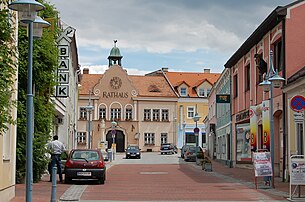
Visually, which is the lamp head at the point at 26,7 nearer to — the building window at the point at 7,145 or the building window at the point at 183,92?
the building window at the point at 7,145

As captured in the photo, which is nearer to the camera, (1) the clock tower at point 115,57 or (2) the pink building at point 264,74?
(2) the pink building at point 264,74

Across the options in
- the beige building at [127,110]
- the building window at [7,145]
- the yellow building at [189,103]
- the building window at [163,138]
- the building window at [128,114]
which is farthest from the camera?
the yellow building at [189,103]

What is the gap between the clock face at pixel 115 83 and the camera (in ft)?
283

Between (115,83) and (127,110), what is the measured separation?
4371 millimetres

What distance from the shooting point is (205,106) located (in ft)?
302

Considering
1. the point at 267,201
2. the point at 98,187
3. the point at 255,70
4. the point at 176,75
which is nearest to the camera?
the point at 267,201

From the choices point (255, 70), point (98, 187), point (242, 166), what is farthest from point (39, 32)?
point (242, 166)

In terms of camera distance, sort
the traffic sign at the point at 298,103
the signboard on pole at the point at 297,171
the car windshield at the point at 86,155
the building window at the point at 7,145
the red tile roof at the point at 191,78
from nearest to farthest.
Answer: the building window at the point at 7,145, the traffic sign at the point at 298,103, the signboard on pole at the point at 297,171, the car windshield at the point at 86,155, the red tile roof at the point at 191,78

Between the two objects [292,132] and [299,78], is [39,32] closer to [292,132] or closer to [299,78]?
[299,78]

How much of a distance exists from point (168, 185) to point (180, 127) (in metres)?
65.3

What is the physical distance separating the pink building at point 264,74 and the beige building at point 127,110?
149ft

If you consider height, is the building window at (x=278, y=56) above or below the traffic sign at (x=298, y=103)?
above

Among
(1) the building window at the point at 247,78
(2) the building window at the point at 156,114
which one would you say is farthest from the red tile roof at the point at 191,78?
(1) the building window at the point at 247,78

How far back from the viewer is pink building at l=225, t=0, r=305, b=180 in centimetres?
2570
